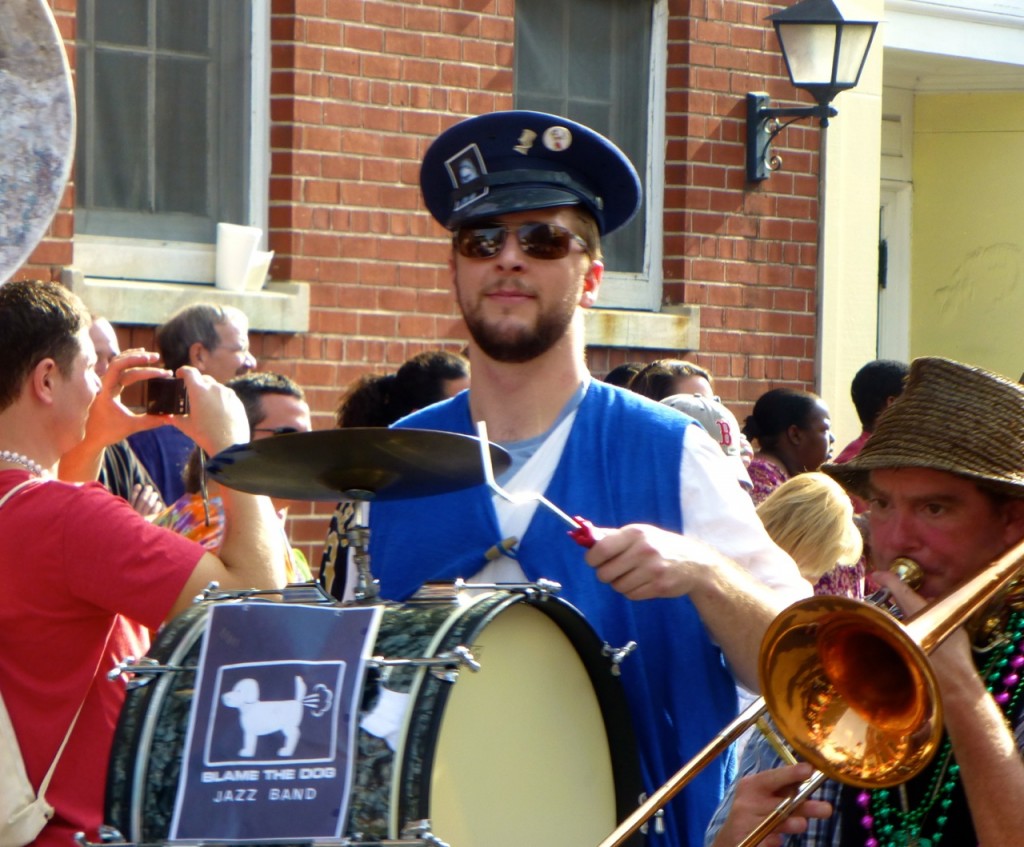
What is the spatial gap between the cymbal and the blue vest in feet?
0.90

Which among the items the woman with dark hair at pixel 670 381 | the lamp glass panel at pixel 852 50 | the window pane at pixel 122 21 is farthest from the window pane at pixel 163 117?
the lamp glass panel at pixel 852 50

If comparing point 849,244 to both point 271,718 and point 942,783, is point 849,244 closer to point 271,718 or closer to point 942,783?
point 942,783

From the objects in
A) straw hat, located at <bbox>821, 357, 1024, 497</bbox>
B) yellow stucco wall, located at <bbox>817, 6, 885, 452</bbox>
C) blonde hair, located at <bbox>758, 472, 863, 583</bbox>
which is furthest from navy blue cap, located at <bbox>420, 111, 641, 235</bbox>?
yellow stucco wall, located at <bbox>817, 6, 885, 452</bbox>

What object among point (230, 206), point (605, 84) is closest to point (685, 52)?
point (605, 84)

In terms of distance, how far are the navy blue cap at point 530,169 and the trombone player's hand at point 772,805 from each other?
102cm

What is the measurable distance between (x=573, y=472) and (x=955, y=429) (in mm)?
617

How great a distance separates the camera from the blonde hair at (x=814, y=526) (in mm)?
5422

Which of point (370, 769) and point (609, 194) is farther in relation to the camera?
point (609, 194)

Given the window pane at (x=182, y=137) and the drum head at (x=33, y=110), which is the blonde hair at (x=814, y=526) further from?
the drum head at (x=33, y=110)

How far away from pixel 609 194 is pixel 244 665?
110 centimetres

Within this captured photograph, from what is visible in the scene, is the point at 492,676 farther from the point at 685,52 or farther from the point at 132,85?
the point at 685,52

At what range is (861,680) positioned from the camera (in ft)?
8.48

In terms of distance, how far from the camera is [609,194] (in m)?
3.33

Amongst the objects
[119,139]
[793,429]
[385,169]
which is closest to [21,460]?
[119,139]
